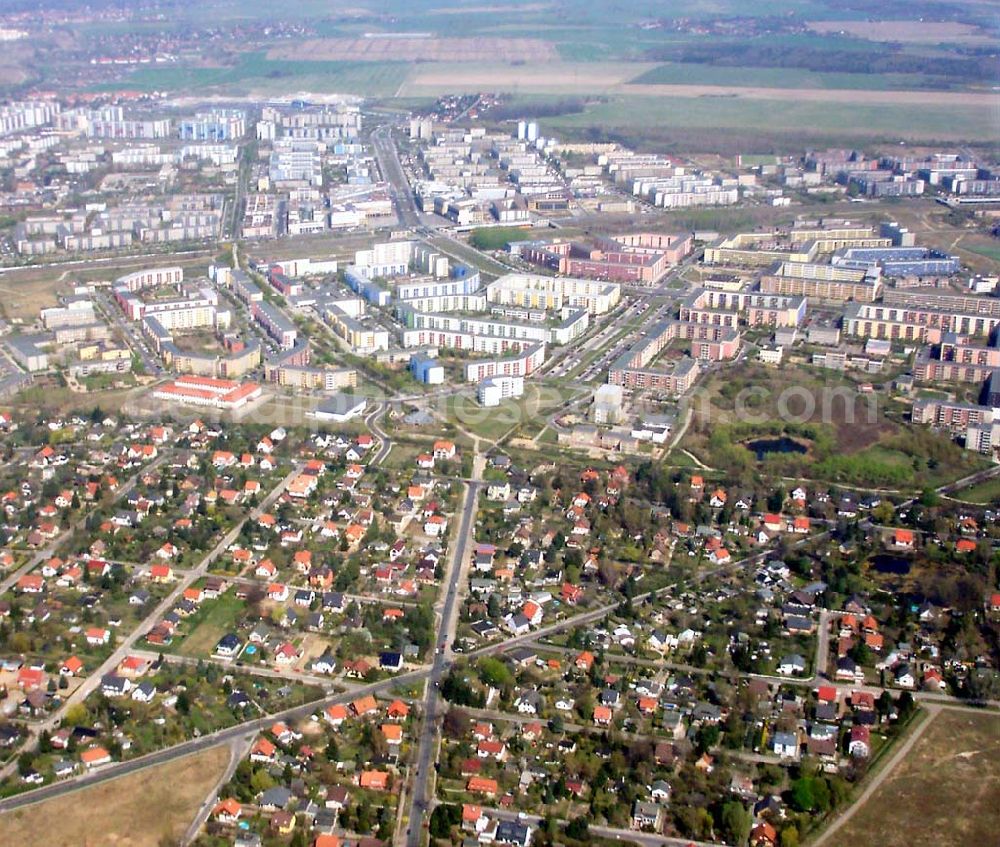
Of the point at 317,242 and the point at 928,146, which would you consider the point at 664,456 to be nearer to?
the point at 317,242

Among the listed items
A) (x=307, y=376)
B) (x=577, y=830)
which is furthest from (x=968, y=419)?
(x=577, y=830)

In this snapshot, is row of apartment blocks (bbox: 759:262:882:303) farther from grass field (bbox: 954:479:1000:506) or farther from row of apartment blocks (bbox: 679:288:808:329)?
grass field (bbox: 954:479:1000:506)

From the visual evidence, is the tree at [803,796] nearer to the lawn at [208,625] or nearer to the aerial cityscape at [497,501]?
the aerial cityscape at [497,501]

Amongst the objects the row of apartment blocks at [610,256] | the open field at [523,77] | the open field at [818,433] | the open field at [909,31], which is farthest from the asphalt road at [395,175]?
the open field at [909,31]

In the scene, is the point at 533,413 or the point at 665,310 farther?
the point at 665,310

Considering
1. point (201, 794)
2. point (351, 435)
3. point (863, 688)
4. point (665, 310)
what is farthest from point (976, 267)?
point (201, 794)

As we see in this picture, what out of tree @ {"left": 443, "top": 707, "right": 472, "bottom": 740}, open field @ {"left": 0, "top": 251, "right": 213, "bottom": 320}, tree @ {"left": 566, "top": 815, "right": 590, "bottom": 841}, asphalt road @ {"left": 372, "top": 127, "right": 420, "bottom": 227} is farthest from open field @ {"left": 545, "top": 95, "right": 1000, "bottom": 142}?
tree @ {"left": 566, "top": 815, "right": 590, "bottom": 841}
